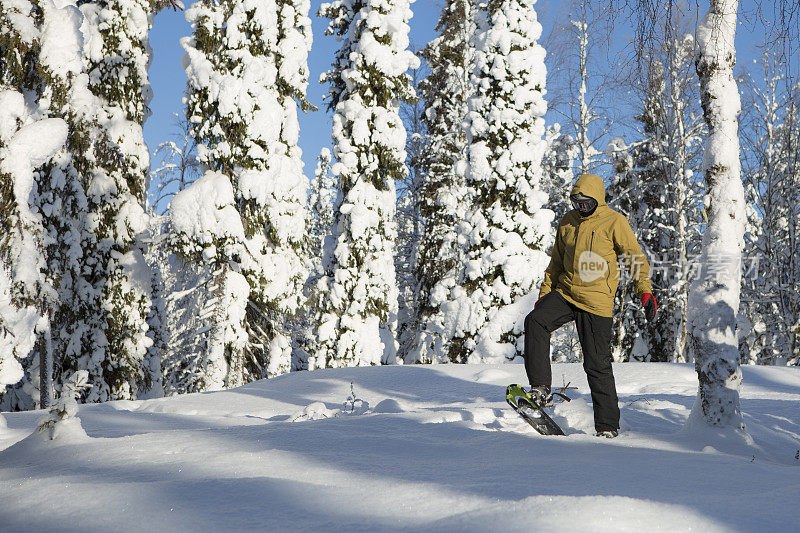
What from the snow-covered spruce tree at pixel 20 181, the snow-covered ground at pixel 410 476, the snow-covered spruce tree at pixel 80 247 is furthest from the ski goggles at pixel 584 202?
the snow-covered spruce tree at pixel 80 247

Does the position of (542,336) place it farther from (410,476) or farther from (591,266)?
(410,476)

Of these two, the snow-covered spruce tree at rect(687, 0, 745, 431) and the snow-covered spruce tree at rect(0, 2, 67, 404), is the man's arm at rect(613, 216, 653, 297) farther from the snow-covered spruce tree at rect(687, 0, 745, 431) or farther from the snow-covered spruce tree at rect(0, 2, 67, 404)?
the snow-covered spruce tree at rect(0, 2, 67, 404)

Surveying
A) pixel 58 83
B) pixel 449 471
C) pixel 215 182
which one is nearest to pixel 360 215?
pixel 215 182

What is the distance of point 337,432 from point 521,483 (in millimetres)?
1674

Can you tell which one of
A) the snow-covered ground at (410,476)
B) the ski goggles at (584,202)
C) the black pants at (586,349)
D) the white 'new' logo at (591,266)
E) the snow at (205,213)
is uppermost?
the snow at (205,213)

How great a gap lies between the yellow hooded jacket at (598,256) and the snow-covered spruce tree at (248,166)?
351 inches

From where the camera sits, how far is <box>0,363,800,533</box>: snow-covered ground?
205 centimetres

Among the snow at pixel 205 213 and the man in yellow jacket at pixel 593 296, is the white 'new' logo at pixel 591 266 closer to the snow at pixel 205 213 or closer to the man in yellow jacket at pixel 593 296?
the man in yellow jacket at pixel 593 296

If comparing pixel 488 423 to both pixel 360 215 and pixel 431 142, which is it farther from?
pixel 431 142

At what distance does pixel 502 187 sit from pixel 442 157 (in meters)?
5.23

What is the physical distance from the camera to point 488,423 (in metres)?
4.72

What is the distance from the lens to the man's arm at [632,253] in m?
4.22

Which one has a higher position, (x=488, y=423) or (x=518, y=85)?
(x=518, y=85)

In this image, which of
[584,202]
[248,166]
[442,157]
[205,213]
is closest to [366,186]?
[248,166]
